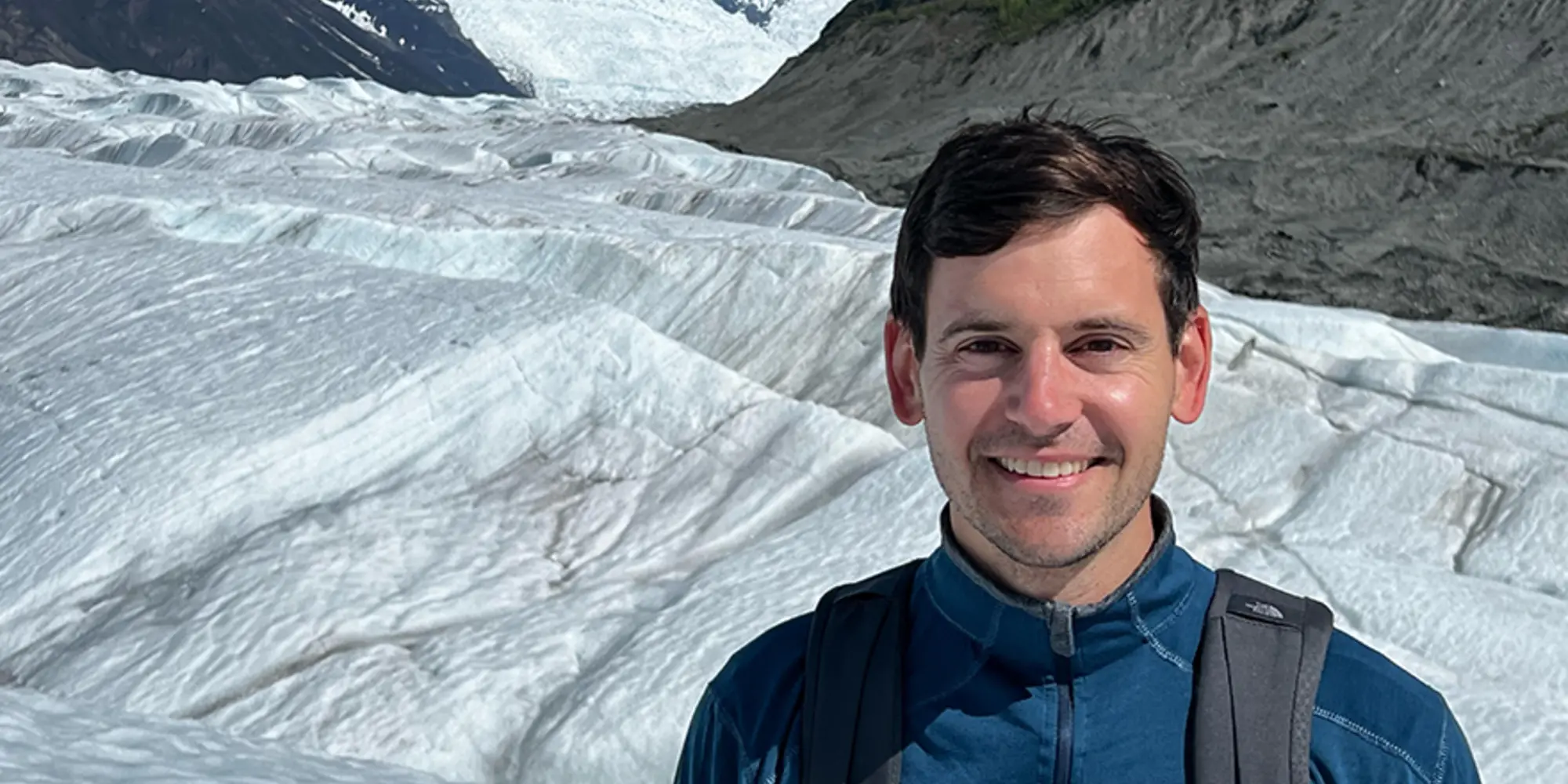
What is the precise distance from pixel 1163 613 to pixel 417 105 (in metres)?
25.9

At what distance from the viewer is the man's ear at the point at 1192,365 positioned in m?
1.34

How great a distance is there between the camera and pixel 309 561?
396cm

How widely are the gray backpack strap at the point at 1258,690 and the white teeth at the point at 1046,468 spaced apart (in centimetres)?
19

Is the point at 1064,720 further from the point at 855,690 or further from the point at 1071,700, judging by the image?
the point at 855,690

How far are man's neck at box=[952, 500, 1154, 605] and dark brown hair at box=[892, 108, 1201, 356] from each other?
173mm

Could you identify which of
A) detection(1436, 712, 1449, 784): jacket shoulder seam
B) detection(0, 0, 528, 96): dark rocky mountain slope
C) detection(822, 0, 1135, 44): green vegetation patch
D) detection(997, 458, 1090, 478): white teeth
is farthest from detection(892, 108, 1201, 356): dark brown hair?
detection(0, 0, 528, 96): dark rocky mountain slope

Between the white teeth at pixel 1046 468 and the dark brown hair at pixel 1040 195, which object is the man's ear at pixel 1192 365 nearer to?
the dark brown hair at pixel 1040 195

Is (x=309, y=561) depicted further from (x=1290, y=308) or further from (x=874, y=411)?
(x=1290, y=308)

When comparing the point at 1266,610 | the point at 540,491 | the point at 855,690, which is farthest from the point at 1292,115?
the point at 855,690

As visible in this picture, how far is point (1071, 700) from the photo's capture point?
1.25 m

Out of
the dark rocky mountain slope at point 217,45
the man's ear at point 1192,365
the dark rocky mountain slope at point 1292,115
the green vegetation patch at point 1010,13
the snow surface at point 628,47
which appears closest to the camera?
the man's ear at point 1192,365

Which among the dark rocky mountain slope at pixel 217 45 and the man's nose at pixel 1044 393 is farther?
the dark rocky mountain slope at pixel 217 45

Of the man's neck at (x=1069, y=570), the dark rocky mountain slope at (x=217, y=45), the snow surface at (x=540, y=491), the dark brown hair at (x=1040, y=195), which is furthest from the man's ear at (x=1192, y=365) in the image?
the dark rocky mountain slope at (x=217, y=45)

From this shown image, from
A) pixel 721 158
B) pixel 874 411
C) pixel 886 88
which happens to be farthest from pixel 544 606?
pixel 886 88
